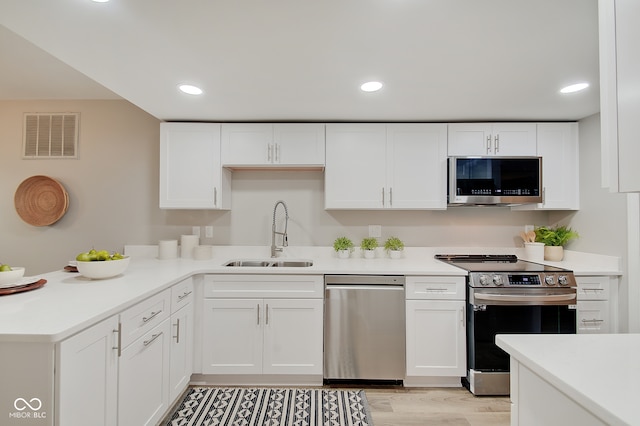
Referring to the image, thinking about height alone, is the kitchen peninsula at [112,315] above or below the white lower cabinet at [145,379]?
above

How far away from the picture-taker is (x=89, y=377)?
1.30 metres

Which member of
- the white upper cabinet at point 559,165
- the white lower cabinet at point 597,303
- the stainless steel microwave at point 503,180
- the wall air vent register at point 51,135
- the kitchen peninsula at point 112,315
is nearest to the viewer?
the kitchen peninsula at point 112,315

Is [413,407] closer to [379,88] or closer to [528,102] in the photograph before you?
[379,88]

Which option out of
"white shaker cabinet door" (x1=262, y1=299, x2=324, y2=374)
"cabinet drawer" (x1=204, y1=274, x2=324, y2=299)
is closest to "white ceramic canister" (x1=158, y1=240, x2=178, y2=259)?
"cabinet drawer" (x1=204, y1=274, x2=324, y2=299)

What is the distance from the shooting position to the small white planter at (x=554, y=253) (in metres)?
2.95

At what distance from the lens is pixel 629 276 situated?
242cm

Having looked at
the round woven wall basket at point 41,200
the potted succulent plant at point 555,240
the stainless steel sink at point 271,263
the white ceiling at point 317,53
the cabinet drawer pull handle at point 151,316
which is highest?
the white ceiling at point 317,53

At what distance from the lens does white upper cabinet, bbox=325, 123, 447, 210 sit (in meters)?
2.90

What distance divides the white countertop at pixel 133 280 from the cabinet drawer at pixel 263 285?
55mm

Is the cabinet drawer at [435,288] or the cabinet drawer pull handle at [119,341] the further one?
the cabinet drawer at [435,288]

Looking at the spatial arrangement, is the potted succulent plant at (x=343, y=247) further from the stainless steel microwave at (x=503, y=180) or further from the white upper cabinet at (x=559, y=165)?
the white upper cabinet at (x=559, y=165)

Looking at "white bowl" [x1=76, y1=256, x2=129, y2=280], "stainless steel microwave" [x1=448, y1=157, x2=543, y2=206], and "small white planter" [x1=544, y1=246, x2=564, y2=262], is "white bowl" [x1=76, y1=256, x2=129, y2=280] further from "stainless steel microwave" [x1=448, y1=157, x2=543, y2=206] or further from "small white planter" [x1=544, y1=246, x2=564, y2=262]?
"small white planter" [x1=544, y1=246, x2=564, y2=262]

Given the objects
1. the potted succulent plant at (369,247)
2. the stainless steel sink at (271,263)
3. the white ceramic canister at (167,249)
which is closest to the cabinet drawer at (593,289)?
the potted succulent plant at (369,247)

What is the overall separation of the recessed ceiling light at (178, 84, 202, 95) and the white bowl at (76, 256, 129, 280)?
4.04 feet
